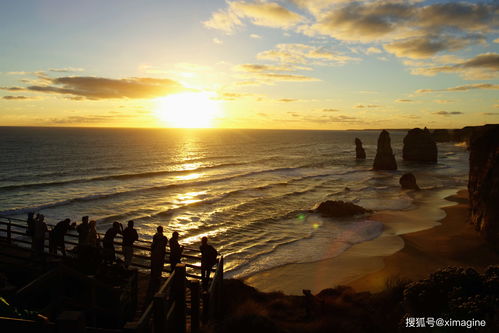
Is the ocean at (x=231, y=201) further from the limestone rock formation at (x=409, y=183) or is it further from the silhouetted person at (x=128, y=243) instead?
the silhouetted person at (x=128, y=243)

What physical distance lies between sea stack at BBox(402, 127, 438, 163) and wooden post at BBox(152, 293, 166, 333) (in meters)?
87.3

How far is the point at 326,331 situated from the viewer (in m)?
9.45

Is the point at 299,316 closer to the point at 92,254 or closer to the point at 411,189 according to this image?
the point at 92,254

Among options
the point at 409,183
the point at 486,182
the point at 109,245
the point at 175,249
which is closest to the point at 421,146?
the point at 409,183

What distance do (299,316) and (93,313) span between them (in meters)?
6.08

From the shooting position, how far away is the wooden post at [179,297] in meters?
7.23

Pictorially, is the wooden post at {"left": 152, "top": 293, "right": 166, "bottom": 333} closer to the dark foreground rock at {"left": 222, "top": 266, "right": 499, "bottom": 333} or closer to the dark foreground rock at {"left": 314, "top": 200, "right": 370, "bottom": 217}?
the dark foreground rock at {"left": 222, "top": 266, "right": 499, "bottom": 333}

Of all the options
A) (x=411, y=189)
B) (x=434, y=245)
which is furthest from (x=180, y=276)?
(x=411, y=189)

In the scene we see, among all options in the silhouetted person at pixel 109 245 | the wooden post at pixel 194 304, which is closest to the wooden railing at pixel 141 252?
the silhouetted person at pixel 109 245

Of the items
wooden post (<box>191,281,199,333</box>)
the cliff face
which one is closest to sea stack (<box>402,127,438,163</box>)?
the cliff face

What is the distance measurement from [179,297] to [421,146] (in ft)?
285

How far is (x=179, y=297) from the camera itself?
23.9 ft

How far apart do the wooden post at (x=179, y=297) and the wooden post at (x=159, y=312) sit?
1.37 m

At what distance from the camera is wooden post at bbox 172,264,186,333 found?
7.23 metres
